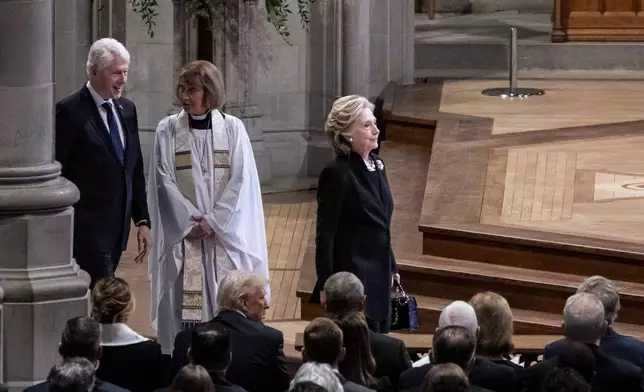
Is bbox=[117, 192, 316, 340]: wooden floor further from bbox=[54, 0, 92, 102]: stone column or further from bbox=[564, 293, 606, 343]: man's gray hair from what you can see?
bbox=[564, 293, 606, 343]: man's gray hair

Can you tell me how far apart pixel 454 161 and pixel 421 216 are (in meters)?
1.31

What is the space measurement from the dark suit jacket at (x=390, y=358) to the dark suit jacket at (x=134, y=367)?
0.69m

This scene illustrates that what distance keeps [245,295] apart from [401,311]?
1.28 m

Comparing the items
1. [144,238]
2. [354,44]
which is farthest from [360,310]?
[354,44]

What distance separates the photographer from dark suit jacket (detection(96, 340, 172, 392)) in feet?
17.9

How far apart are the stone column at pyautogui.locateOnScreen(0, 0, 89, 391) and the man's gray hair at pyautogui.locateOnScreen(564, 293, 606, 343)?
6.25 feet

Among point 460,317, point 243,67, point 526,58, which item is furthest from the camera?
point 526,58

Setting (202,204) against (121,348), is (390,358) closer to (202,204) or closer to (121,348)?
(121,348)

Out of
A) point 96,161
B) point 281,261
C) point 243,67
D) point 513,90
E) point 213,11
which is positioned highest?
point 213,11

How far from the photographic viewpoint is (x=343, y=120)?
634 centimetres

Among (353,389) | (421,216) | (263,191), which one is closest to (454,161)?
(421,216)

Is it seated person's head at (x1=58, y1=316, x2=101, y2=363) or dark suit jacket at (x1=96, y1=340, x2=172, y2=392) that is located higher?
seated person's head at (x1=58, y1=316, x2=101, y2=363)

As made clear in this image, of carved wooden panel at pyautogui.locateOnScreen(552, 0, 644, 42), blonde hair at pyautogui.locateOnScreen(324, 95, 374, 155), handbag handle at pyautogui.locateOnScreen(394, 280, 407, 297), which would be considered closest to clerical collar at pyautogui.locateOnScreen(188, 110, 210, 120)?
blonde hair at pyautogui.locateOnScreen(324, 95, 374, 155)

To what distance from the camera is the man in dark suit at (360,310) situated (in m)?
5.38
